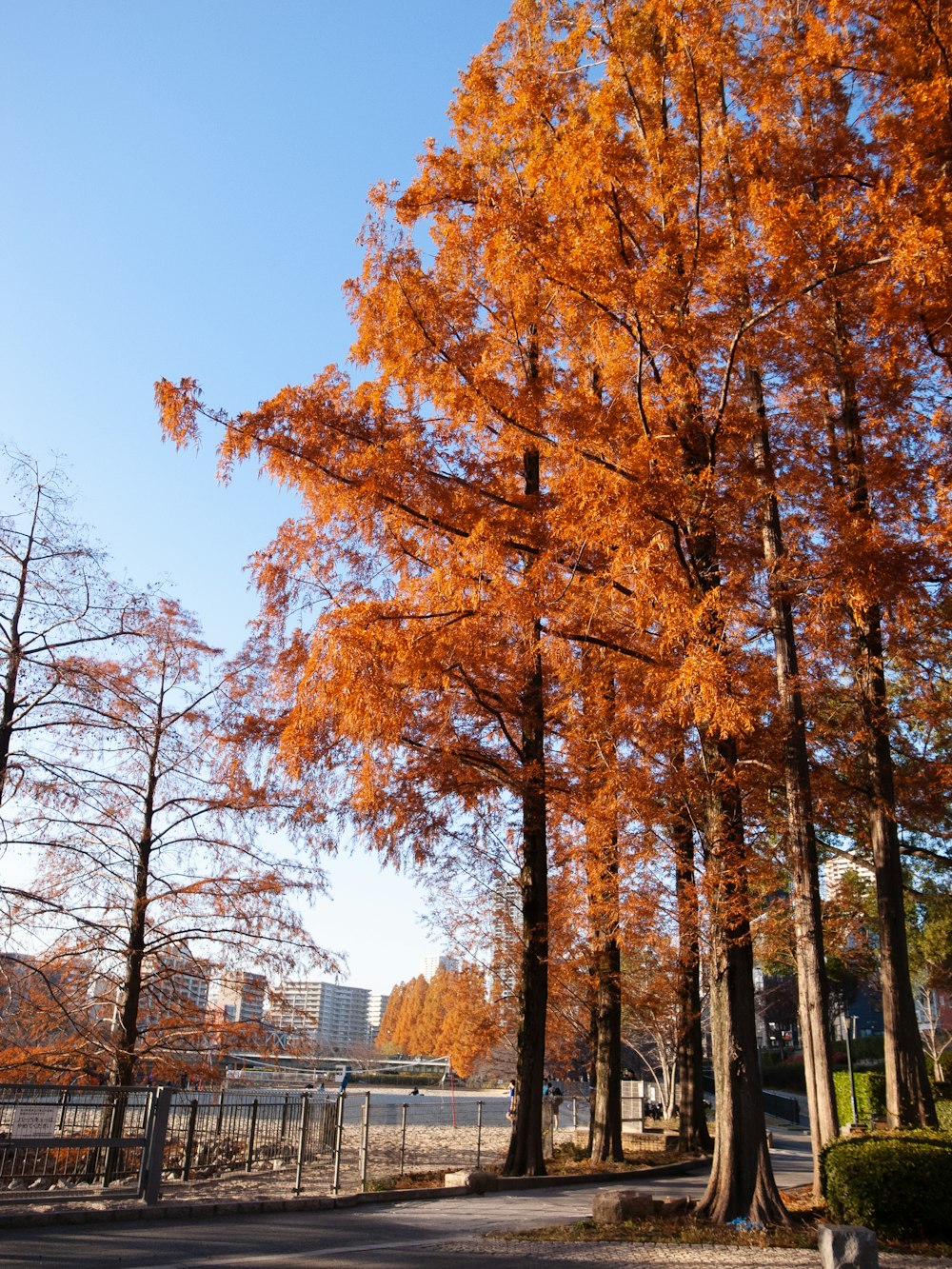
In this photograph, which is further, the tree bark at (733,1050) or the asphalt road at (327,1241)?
the tree bark at (733,1050)

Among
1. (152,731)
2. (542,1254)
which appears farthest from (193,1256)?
(152,731)

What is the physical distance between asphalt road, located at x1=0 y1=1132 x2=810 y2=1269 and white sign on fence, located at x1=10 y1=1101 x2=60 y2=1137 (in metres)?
1.82

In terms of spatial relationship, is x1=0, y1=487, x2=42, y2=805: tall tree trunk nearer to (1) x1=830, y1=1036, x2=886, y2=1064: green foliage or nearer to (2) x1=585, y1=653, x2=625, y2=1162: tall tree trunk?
(2) x1=585, y1=653, x2=625, y2=1162: tall tree trunk

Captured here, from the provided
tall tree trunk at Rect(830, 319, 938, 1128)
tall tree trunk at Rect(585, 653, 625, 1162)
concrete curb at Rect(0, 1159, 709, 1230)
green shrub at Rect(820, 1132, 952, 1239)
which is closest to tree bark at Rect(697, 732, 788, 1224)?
green shrub at Rect(820, 1132, 952, 1239)

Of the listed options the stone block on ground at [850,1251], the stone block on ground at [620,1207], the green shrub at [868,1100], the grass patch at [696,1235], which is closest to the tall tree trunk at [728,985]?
the grass patch at [696,1235]

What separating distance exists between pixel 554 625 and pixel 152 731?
8.60 m

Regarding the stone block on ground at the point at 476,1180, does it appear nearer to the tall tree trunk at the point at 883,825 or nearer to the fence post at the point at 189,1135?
the fence post at the point at 189,1135

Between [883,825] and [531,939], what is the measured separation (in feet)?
17.1

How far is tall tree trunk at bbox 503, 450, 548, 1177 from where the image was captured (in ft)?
45.0

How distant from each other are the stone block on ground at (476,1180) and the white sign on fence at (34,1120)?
5.24 metres

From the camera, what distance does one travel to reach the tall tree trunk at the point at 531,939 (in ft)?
45.0

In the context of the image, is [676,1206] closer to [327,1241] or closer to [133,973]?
[327,1241]

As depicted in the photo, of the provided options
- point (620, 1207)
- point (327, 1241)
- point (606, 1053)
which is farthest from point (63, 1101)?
point (606, 1053)

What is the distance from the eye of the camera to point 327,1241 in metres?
8.50
